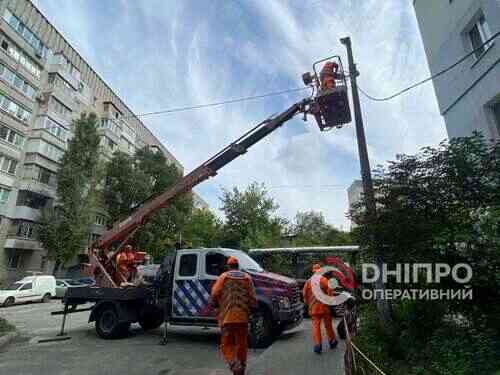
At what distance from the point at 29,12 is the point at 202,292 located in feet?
117

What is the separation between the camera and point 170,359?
5957mm

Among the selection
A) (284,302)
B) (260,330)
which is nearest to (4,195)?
(260,330)

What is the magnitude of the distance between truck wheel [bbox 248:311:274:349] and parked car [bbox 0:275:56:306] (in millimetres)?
18013

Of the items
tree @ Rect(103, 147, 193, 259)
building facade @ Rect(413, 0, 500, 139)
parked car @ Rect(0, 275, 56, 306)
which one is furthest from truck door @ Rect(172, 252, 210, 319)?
tree @ Rect(103, 147, 193, 259)

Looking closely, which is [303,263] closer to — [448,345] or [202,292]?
[202,292]

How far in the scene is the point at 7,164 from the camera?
2683cm

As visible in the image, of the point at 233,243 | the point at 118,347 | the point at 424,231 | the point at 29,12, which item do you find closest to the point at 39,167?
the point at 29,12

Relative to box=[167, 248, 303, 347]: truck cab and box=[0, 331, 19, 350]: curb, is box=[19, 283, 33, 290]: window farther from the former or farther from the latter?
box=[167, 248, 303, 347]: truck cab

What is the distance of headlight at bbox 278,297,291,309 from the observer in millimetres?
6694

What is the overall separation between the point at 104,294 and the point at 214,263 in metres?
3.12

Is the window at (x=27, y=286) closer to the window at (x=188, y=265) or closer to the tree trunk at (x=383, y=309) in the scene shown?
the window at (x=188, y=265)

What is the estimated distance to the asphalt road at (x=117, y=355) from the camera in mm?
5355

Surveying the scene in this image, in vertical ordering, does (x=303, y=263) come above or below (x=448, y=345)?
above

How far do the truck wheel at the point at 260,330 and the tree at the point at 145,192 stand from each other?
26.9m
